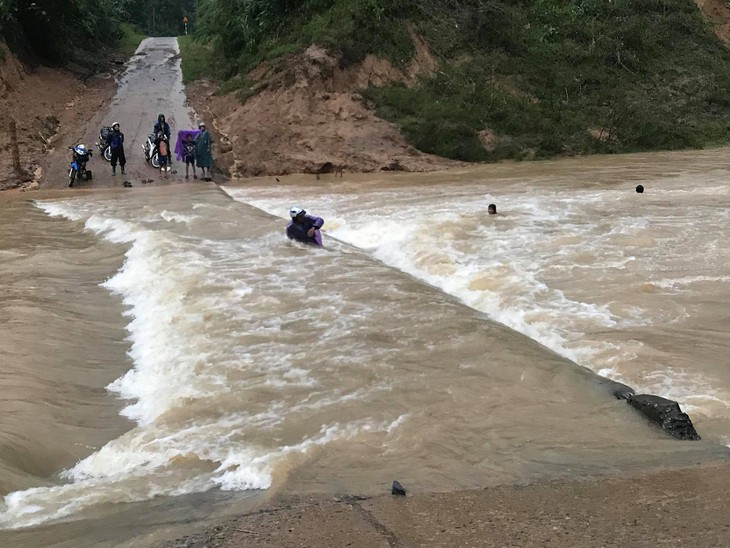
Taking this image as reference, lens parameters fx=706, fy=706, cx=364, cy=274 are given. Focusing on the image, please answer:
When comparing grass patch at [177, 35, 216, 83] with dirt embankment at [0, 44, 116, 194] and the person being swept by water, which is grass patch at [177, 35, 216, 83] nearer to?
dirt embankment at [0, 44, 116, 194]

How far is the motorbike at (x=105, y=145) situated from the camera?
69.9ft

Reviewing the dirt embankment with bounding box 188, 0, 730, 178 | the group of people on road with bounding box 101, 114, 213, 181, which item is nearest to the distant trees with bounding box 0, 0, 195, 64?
the dirt embankment with bounding box 188, 0, 730, 178

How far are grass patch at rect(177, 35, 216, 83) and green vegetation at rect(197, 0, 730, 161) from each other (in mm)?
991

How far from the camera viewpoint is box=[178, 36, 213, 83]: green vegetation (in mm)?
32188

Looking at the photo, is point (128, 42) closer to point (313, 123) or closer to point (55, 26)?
point (55, 26)

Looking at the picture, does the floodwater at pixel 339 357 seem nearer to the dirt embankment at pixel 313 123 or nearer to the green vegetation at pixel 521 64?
the dirt embankment at pixel 313 123

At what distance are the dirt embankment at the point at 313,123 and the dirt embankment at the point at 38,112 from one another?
457 cm

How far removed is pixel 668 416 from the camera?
17.7 feet

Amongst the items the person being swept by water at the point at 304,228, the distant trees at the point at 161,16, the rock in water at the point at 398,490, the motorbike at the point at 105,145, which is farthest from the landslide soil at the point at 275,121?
the distant trees at the point at 161,16

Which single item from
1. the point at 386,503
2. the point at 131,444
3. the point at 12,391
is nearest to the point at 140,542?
the point at 386,503

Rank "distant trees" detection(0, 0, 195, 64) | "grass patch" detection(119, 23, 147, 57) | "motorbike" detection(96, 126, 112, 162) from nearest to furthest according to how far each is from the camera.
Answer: "motorbike" detection(96, 126, 112, 162), "distant trees" detection(0, 0, 195, 64), "grass patch" detection(119, 23, 147, 57)

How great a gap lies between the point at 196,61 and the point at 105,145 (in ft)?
48.4

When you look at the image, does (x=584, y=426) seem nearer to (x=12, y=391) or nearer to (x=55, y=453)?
(x=55, y=453)

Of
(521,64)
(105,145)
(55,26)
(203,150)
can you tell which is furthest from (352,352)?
(55,26)
